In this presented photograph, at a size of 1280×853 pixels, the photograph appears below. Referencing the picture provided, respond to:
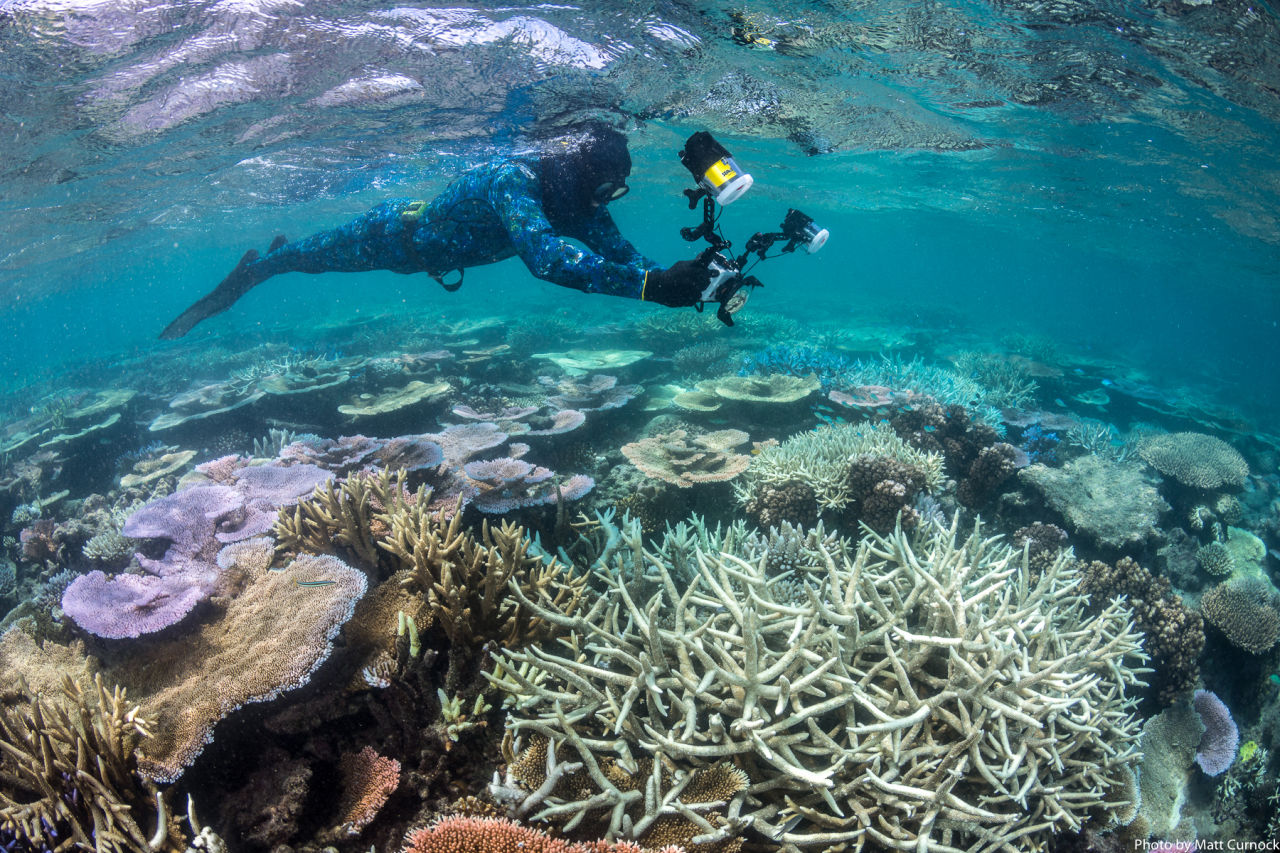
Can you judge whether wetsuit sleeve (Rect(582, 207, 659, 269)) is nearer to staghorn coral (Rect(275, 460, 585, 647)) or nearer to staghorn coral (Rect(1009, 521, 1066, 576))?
staghorn coral (Rect(275, 460, 585, 647))

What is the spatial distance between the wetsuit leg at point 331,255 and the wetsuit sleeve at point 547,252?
288cm

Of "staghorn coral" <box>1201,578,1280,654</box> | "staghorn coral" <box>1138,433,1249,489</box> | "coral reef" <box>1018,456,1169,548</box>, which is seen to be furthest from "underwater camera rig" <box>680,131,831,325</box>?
"staghorn coral" <box>1138,433,1249,489</box>

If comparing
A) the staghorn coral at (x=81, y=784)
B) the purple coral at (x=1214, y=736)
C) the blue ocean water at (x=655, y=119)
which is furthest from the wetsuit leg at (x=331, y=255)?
the purple coral at (x=1214, y=736)

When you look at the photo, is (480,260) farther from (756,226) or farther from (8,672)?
(756,226)

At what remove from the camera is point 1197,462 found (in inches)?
339

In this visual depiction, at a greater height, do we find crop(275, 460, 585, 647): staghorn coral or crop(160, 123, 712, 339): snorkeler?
crop(160, 123, 712, 339): snorkeler

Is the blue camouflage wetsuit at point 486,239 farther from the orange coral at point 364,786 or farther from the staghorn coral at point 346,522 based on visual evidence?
the orange coral at point 364,786

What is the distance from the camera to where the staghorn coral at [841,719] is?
7.76 feet

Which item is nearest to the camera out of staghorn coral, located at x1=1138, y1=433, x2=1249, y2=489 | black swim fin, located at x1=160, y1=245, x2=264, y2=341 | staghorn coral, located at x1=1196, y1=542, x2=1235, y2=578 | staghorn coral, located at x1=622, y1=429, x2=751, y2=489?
staghorn coral, located at x1=622, y1=429, x2=751, y2=489

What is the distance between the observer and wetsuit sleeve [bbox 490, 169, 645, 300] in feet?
16.0

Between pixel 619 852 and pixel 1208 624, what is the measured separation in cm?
750

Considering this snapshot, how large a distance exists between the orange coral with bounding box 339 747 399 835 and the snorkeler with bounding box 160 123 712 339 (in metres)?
3.72

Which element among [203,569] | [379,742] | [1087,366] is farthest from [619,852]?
[1087,366]

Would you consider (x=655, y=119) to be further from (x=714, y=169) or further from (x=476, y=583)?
(x=476, y=583)
